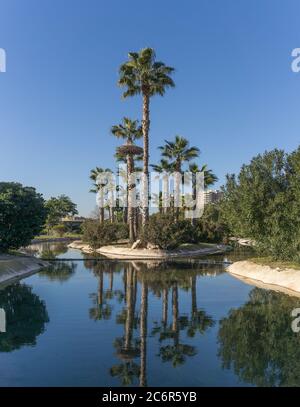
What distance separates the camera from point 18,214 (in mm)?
38875

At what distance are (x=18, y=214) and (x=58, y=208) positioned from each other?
3460 inches

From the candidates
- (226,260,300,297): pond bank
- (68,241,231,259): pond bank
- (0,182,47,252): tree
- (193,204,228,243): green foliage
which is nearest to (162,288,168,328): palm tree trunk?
(226,260,300,297): pond bank

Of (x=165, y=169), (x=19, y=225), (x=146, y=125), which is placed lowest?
(x=19, y=225)

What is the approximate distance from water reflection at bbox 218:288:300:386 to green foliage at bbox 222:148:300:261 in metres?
8.86

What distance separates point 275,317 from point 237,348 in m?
5.53

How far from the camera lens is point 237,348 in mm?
14719

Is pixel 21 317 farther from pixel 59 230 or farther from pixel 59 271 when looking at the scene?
pixel 59 230

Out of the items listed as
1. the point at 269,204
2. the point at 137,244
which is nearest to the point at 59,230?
the point at 137,244

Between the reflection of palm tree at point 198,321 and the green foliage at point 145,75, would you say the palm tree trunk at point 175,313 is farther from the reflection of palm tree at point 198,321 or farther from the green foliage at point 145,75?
the green foliage at point 145,75

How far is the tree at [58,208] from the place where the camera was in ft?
396

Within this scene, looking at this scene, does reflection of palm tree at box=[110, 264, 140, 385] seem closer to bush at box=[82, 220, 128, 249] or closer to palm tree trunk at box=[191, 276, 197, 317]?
palm tree trunk at box=[191, 276, 197, 317]
